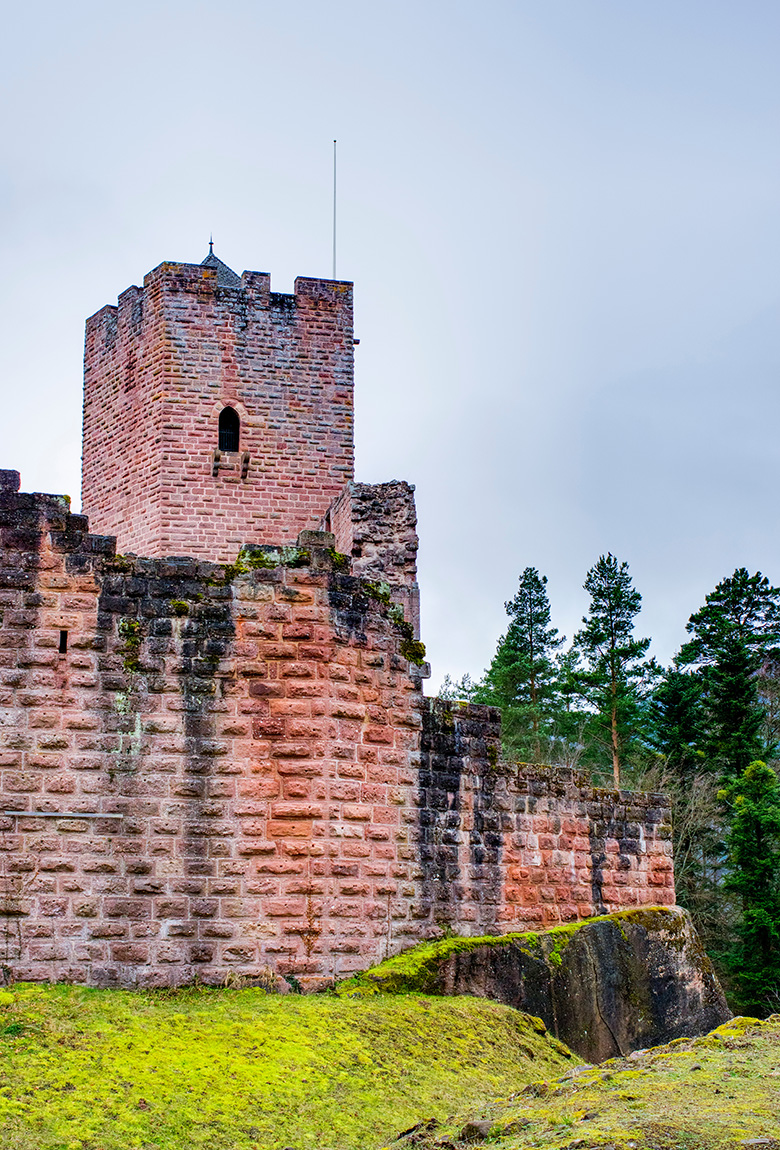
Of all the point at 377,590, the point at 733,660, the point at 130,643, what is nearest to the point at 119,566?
the point at 130,643

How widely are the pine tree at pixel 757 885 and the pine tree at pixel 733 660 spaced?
138 inches

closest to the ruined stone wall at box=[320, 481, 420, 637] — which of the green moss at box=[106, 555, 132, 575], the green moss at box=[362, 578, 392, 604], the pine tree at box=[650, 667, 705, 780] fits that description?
the green moss at box=[362, 578, 392, 604]

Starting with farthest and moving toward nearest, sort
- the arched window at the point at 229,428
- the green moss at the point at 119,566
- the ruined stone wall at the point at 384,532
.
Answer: the arched window at the point at 229,428, the ruined stone wall at the point at 384,532, the green moss at the point at 119,566

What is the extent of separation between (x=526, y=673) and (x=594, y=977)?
28.6 m

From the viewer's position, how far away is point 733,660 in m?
34.3

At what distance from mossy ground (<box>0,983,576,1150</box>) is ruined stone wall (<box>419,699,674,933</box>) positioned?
59.2 inches

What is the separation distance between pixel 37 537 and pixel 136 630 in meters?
0.99

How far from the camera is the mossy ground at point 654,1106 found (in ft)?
17.5

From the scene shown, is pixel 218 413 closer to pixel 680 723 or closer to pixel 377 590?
pixel 377 590

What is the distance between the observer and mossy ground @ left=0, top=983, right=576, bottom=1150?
6.79m

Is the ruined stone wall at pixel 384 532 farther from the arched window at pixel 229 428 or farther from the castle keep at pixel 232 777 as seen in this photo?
the arched window at pixel 229 428

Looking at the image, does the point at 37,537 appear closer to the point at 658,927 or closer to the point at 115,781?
the point at 115,781

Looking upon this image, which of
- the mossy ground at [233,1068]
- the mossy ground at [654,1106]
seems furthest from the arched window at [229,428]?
the mossy ground at [654,1106]

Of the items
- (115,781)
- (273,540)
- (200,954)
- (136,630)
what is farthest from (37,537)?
(273,540)
